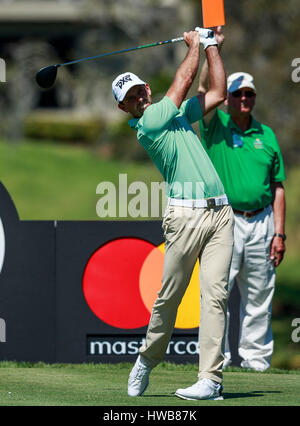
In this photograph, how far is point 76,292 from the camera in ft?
24.9

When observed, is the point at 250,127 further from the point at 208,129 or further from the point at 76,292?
the point at 76,292

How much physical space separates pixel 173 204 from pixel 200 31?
42.3 inches

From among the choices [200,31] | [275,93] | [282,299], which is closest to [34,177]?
[282,299]

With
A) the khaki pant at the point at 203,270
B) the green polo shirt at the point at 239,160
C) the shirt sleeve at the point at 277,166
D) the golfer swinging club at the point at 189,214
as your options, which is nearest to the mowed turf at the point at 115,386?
the golfer swinging club at the point at 189,214

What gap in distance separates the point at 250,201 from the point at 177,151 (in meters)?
1.75

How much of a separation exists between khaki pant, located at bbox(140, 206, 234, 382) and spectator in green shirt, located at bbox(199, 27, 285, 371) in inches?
58.9

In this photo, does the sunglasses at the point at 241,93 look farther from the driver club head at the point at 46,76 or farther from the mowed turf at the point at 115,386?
the mowed turf at the point at 115,386

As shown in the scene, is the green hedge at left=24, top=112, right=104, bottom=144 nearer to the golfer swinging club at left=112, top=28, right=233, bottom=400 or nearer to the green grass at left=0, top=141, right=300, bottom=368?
the green grass at left=0, top=141, right=300, bottom=368

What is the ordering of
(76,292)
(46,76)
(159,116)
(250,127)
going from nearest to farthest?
1. (159,116)
2. (46,76)
3. (250,127)
4. (76,292)

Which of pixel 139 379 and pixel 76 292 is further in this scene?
pixel 76 292

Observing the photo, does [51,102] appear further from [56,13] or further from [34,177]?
[34,177]

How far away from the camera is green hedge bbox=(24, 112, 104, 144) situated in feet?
113

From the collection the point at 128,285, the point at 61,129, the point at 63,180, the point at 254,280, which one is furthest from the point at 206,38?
the point at 61,129

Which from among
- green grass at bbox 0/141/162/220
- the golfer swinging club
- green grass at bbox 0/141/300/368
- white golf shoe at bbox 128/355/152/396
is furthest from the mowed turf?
green grass at bbox 0/141/162/220
